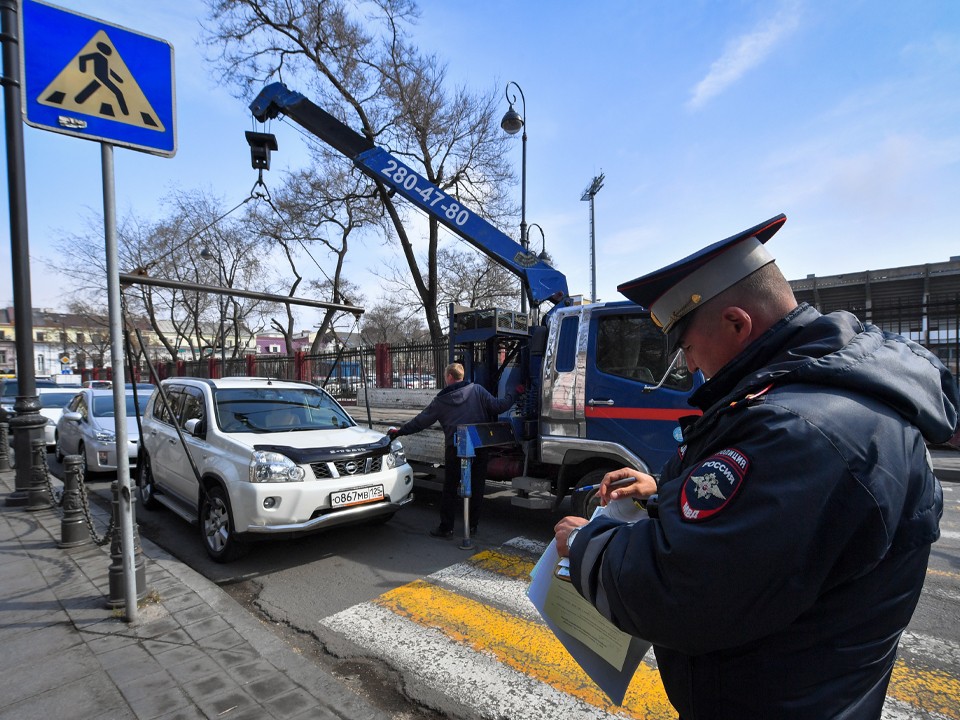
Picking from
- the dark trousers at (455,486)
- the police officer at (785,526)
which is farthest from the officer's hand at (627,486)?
the dark trousers at (455,486)

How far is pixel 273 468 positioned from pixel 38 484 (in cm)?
432

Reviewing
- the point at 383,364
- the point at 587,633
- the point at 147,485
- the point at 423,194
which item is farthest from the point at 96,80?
the point at 383,364

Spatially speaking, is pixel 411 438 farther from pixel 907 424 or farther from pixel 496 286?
pixel 496 286

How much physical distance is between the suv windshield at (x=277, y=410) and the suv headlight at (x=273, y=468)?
2.77ft

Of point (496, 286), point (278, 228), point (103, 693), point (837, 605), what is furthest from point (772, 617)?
point (278, 228)

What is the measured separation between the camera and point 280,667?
9.71ft

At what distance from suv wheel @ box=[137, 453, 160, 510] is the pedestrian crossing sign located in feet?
15.4

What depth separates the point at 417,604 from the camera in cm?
395

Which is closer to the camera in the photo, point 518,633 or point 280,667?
point 280,667

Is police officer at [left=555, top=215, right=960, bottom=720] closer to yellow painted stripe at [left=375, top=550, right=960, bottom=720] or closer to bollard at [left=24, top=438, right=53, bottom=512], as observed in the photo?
yellow painted stripe at [left=375, top=550, right=960, bottom=720]

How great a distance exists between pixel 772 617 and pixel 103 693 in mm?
3320

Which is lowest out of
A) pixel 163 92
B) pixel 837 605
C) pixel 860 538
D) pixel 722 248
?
pixel 837 605

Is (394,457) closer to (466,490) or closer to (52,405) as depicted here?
(466,490)

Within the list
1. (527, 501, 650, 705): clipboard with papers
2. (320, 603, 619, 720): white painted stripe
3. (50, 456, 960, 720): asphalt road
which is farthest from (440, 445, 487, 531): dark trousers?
(527, 501, 650, 705): clipboard with papers
